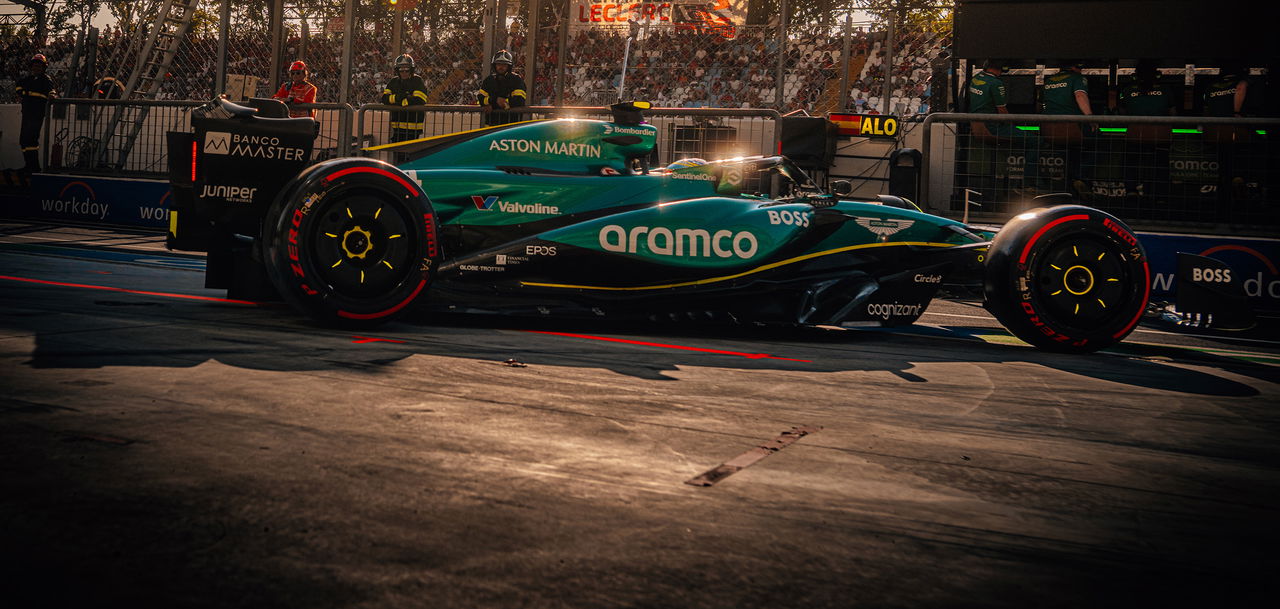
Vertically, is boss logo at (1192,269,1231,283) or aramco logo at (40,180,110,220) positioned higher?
aramco logo at (40,180,110,220)

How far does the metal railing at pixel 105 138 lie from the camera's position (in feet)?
48.3

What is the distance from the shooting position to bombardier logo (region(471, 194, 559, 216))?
657cm

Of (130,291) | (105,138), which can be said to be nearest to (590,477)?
(130,291)

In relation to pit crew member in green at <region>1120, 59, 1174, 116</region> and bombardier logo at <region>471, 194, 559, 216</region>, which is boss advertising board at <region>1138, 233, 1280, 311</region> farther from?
bombardier logo at <region>471, 194, 559, 216</region>

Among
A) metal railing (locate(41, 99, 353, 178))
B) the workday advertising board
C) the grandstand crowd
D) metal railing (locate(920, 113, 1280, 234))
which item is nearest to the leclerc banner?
the grandstand crowd

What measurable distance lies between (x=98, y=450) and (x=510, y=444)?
1141 millimetres

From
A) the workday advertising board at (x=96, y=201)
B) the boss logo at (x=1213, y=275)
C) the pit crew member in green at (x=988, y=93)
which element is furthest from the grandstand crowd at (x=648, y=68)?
the boss logo at (x=1213, y=275)

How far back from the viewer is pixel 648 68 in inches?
701

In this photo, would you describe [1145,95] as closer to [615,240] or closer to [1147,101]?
[1147,101]

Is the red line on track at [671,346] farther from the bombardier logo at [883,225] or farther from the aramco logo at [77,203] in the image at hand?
the aramco logo at [77,203]

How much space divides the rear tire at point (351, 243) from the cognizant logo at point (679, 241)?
1.13 meters

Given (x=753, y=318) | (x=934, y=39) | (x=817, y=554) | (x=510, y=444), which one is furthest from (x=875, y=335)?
(x=934, y=39)

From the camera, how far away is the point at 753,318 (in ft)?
22.0

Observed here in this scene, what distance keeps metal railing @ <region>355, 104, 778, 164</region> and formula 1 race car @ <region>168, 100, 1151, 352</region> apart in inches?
182
